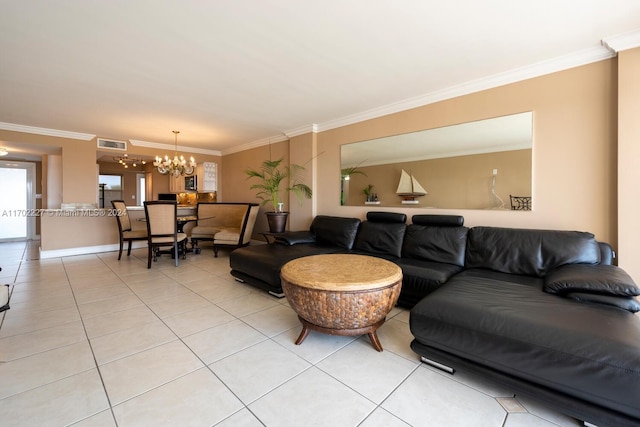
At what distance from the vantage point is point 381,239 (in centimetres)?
351

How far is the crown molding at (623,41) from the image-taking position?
2.16 m

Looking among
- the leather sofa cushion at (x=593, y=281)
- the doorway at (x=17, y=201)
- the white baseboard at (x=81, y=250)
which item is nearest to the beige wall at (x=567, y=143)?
the leather sofa cushion at (x=593, y=281)

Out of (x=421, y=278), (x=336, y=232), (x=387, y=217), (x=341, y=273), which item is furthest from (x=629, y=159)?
(x=336, y=232)

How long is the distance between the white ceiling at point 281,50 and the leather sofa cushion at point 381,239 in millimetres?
1656

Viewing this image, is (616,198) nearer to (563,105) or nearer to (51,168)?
(563,105)

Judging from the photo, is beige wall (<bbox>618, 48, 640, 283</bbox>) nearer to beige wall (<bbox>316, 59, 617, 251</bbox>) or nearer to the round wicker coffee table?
beige wall (<bbox>316, 59, 617, 251</bbox>)

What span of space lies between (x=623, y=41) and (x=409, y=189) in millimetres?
2234

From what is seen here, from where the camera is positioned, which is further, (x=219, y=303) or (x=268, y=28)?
(x=219, y=303)

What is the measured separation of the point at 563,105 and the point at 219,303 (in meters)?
3.96

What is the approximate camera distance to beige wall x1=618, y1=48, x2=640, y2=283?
2197 millimetres

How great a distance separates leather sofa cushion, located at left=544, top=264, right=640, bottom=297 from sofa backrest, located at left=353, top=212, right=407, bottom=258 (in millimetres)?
1554

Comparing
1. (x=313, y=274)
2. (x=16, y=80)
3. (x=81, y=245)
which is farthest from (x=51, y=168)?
(x=313, y=274)

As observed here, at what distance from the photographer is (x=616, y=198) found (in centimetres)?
236

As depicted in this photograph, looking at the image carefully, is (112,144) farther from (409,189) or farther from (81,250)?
(409,189)
